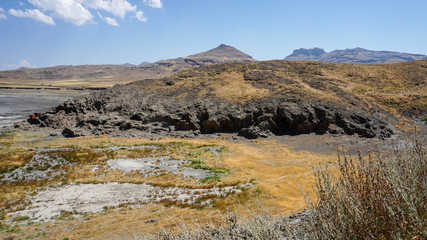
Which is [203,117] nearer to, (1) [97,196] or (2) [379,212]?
(1) [97,196]

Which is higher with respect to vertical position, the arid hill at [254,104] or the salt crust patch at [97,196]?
the arid hill at [254,104]

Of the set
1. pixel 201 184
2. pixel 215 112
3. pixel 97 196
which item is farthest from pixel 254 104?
pixel 97 196

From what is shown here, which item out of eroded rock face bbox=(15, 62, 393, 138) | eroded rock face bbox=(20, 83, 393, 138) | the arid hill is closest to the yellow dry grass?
eroded rock face bbox=(20, 83, 393, 138)

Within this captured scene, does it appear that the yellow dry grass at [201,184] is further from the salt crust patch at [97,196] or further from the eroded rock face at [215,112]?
the eroded rock face at [215,112]

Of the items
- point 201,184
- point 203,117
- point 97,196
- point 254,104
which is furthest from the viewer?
point 203,117

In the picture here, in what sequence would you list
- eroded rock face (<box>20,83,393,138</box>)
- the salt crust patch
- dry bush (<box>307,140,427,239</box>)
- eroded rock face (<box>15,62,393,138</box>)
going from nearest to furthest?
1. dry bush (<box>307,140,427,239</box>)
2. the salt crust patch
3. eroded rock face (<box>20,83,393,138</box>)
4. eroded rock face (<box>15,62,393,138</box>)

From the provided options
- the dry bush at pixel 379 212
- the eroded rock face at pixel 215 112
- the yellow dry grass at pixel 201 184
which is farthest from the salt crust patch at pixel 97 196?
the eroded rock face at pixel 215 112

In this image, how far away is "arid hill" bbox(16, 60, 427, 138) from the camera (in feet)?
123

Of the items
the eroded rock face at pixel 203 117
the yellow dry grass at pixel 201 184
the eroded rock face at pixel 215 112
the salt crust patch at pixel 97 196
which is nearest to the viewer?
the yellow dry grass at pixel 201 184

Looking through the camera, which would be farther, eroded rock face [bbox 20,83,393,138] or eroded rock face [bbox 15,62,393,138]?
eroded rock face [bbox 15,62,393,138]

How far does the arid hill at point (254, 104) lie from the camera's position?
37.5 metres

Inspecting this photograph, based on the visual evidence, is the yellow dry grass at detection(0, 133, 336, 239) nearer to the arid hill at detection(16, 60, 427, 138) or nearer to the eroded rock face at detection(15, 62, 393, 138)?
the eroded rock face at detection(15, 62, 393, 138)

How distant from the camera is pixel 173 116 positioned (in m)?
42.6

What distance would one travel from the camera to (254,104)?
41.5 meters
